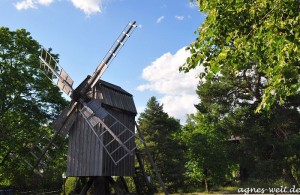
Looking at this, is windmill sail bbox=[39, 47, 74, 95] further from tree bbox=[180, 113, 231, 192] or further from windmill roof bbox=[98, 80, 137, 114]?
tree bbox=[180, 113, 231, 192]

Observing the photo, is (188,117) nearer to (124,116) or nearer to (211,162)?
(211,162)

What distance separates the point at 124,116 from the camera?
20688 mm

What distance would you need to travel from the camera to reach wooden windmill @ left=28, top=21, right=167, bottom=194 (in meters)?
17.8

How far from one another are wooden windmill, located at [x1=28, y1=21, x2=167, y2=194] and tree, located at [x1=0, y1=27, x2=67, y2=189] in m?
1.70

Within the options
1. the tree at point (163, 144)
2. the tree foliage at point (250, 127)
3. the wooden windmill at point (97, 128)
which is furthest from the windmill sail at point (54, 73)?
the tree foliage at point (250, 127)

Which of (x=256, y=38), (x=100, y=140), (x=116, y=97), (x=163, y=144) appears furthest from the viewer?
(x=163, y=144)

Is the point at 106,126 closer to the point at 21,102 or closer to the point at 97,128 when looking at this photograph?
the point at 97,128

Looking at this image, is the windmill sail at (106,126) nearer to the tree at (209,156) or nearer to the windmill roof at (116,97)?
the windmill roof at (116,97)

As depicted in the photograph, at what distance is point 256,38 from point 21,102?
1778 centimetres

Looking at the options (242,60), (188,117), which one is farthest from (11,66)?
(188,117)

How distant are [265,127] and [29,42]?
22425 mm

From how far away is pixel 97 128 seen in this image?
719 inches

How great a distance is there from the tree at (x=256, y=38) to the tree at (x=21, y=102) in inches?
634

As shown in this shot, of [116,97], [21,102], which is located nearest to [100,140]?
[116,97]
